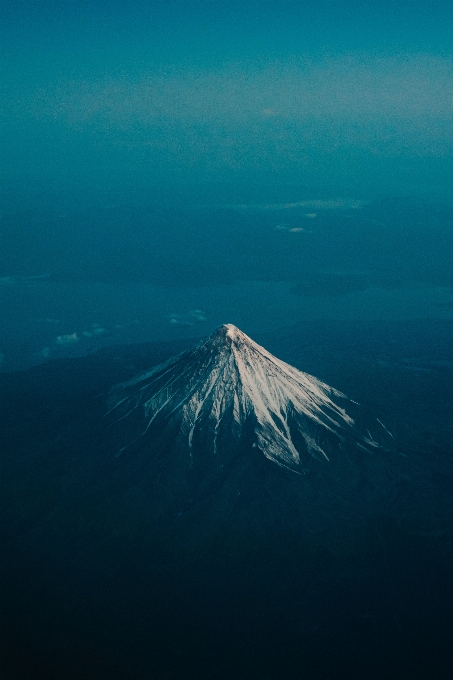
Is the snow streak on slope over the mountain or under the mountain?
over

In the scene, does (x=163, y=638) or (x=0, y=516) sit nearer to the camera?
(x=163, y=638)

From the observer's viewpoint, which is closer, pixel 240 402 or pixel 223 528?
pixel 223 528

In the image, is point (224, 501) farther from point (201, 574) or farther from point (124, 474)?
point (124, 474)

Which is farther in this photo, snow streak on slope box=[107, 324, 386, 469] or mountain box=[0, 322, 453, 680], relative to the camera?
snow streak on slope box=[107, 324, 386, 469]

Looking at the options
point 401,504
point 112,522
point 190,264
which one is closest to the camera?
point 112,522

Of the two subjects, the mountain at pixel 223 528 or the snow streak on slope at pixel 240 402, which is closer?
the mountain at pixel 223 528

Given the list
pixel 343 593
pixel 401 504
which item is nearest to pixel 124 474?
pixel 343 593

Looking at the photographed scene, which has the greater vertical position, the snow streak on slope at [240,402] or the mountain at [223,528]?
the snow streak on slope at [240,402]

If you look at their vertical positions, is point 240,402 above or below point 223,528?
above
